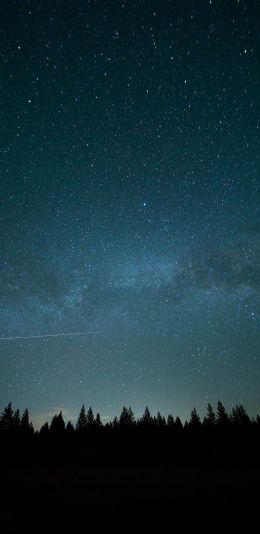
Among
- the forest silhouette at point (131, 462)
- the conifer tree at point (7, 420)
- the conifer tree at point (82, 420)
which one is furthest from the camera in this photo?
the conifer tree at point (82, 420)

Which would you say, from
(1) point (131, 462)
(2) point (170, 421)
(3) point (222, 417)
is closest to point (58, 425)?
(1) point (131, 462)

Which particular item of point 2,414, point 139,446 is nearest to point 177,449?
point 139,446

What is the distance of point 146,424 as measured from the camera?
211 ft

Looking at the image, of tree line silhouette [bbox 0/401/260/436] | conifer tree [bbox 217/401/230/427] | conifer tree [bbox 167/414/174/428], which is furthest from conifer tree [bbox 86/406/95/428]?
conifer tree [bbox 217/401/230/427]

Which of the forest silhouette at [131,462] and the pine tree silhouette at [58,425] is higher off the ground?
the pine tree silhouette at [58,425]

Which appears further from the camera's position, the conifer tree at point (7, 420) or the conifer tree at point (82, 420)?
the conifer tree at point (82, 420)

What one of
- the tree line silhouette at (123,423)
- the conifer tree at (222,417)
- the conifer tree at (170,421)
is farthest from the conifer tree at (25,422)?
the conifer tree at (222,417)

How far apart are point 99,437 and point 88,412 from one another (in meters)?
13.8

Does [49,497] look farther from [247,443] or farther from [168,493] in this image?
[247,443]

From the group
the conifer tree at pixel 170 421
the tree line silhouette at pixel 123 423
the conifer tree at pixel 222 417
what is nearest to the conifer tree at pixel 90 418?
the tree line silhouette at pixel 123 423

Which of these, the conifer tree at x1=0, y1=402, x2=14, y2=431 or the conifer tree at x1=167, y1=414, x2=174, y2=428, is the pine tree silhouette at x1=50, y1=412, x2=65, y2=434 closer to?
the conifer tree at x1=0, y1=402, x2=14, y2=431

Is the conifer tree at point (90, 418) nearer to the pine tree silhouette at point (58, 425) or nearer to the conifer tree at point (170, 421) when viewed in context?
the pine tree silhouette at point (58, 425)

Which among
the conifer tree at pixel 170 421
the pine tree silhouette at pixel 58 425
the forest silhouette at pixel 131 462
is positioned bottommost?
the forest silhouette at pixel 131 462

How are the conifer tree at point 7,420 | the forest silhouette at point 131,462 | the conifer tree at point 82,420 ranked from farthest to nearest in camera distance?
the conifer tree at point 82,420, the conifer tree at point 7,420, the forest silhouette at point 131,462
